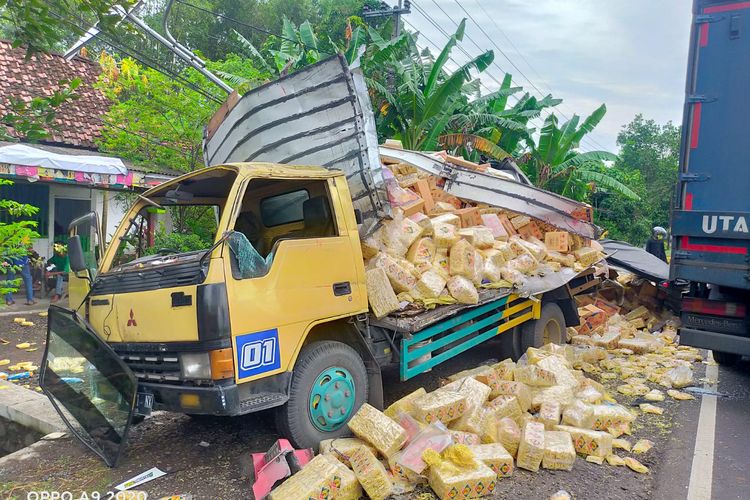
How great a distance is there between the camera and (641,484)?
3.84 m

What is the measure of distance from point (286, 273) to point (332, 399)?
1.02 meters

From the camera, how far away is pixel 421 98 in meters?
13.3

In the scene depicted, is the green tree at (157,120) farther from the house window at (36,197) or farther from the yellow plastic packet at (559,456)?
the yellow plastic packet at (559,456)

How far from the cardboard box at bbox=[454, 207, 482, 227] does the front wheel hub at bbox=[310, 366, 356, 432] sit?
2609 mm

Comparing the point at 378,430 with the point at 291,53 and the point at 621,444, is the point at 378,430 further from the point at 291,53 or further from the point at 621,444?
the point at 291,53

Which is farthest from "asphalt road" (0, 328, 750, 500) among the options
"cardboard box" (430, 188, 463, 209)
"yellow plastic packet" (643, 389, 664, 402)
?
"cardboard box" (430, 188, 463, 209)

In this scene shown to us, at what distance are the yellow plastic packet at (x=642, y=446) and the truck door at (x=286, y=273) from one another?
7.89 ft

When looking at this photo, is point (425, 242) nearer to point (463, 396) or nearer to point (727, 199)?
point (463, 396)

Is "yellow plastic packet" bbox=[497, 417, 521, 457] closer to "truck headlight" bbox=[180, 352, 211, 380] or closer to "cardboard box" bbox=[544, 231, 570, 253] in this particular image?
"truck headlight" bbox=[180, 352, 211, 380]

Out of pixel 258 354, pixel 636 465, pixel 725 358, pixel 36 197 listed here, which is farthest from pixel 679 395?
pixel 36 197

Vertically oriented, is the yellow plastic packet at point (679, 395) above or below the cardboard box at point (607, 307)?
below

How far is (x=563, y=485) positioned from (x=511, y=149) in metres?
13.4

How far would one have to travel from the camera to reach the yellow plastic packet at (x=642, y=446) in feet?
14.3

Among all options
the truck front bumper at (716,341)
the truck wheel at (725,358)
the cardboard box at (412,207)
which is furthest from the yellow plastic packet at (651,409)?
the cardboard box at (412,207)
